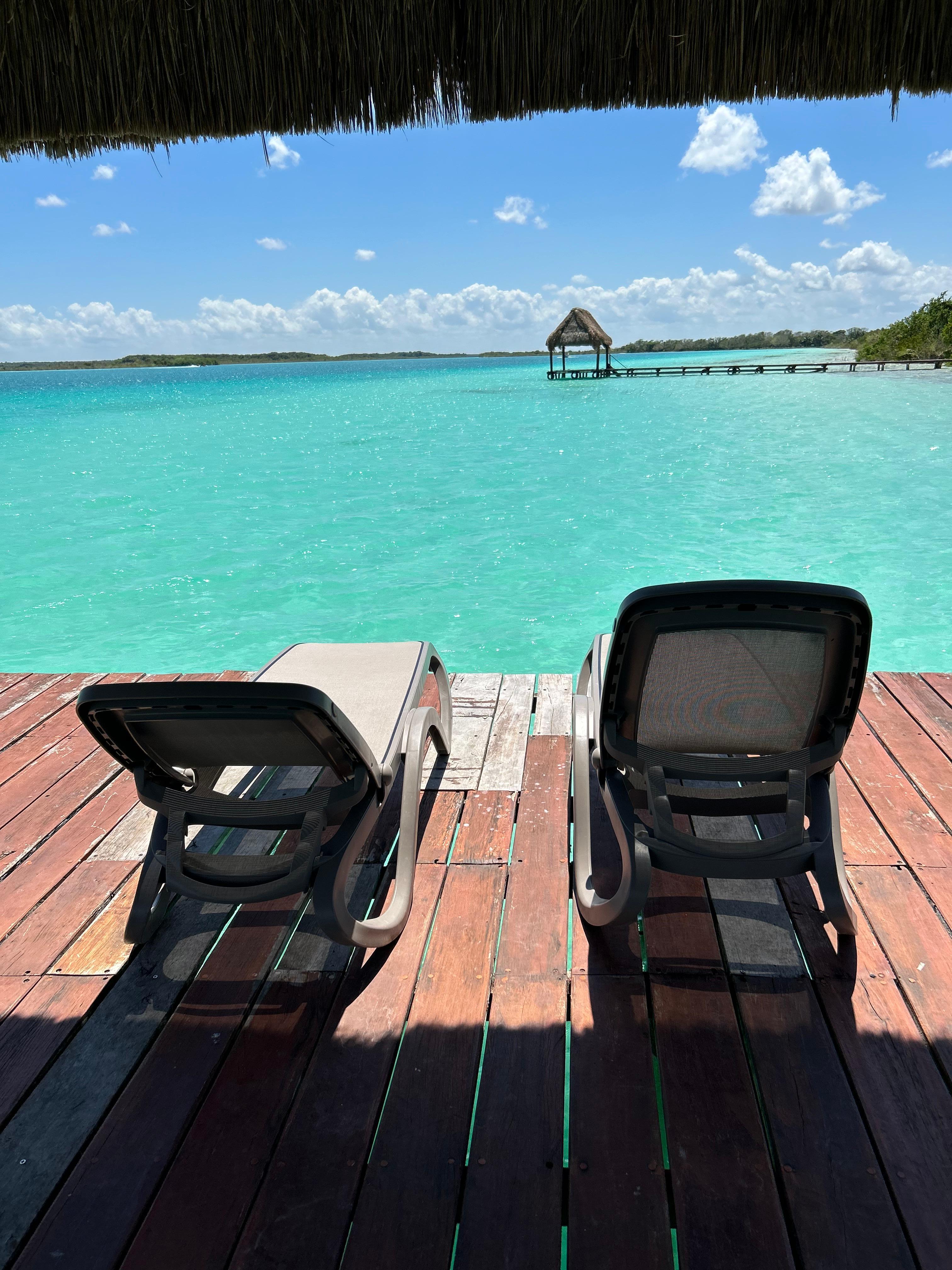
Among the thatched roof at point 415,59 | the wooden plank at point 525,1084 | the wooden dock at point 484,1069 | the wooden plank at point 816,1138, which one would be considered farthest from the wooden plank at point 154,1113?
the thatched roof at point 415,59

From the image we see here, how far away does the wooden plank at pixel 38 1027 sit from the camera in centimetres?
164

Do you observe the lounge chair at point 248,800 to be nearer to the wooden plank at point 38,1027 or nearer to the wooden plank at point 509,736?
the wooden plank at point 38,1027

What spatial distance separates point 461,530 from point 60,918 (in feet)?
34.7

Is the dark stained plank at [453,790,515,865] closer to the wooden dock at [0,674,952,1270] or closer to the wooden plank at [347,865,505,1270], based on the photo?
the wooden dock at [0,674,952,1270]

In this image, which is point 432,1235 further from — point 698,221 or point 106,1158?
point 698,221

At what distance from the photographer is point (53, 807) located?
2787 mm

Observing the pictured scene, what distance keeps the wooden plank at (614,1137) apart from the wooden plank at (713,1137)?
0.12ft

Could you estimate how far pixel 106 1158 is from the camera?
4.79 ft

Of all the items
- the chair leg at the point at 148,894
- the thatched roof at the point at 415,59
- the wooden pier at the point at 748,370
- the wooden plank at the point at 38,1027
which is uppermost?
the thatched roof at the point at 415,59

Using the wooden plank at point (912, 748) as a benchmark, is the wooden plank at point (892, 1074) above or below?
above

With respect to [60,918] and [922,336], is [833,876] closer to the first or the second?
[60,918]

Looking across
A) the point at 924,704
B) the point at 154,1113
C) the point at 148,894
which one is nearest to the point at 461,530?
the point at 924,704

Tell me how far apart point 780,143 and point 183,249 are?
6019cm

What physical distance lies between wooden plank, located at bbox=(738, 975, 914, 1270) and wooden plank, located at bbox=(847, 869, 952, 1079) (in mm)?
242
